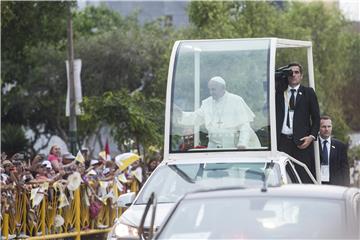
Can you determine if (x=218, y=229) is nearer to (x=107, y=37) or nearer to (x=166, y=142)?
(x=166, y=142)

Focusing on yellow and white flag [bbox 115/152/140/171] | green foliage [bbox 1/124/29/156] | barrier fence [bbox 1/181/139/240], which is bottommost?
green foliage [bbox 1/124/29/156]

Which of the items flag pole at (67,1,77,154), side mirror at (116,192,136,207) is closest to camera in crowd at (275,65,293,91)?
side mirror at (116,192,136,207)

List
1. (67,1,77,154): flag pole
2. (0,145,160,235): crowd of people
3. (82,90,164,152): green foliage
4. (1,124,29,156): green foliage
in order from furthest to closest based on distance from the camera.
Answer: (1,124,29,156): green foliage → (67,1,77,154): flag pole → (82,90,164,152): green foliage → (0,145,160,235): crowd of people

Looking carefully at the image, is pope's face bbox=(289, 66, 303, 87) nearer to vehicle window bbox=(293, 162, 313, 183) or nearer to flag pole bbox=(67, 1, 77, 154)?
vehicle window bbox=(293, 162, 313, 183)

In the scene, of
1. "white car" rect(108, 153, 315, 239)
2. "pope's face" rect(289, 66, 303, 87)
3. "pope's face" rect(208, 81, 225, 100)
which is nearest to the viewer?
"white car" rect(108, 153, 315, 239)

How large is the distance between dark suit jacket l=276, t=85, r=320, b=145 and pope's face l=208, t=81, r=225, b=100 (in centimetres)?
89

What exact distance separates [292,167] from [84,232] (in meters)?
6.15

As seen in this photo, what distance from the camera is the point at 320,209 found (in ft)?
23.0

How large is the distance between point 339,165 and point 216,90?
7.36ft

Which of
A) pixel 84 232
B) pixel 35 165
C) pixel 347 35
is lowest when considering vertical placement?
pixel 84 232

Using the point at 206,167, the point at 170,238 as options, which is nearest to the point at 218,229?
the point at 170,238

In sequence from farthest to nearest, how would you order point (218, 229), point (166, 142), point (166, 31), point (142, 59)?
point (166, 31)
point (142, 59)
point (166, 142)
point (218, 229)

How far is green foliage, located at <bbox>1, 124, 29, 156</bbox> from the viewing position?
131 ft

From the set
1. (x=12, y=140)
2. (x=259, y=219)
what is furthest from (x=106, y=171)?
(x=12, y=140)
